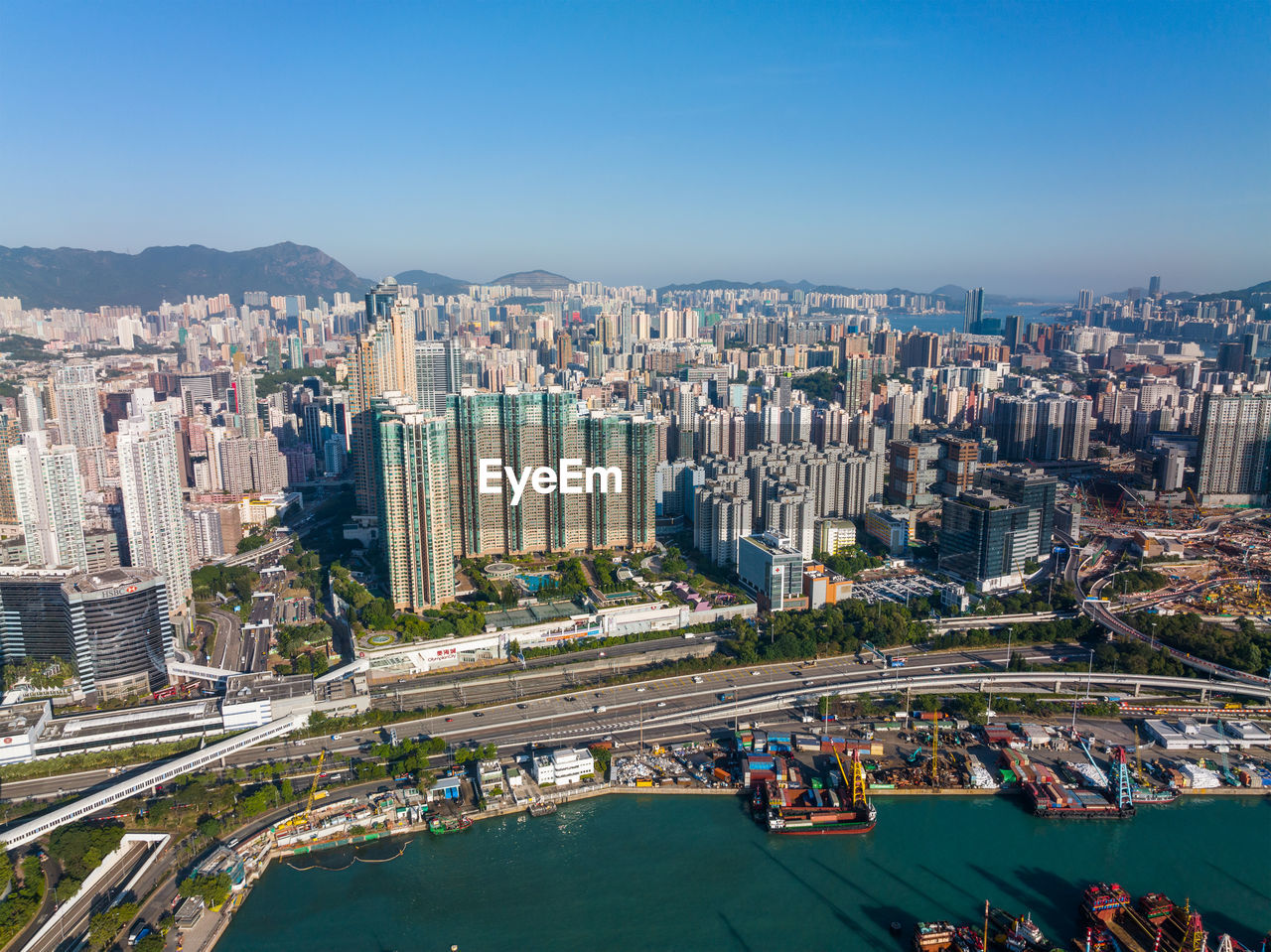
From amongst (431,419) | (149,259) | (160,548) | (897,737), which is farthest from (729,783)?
(149,259)

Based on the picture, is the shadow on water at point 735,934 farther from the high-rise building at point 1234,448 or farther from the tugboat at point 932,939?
the high-rise building at point 1234,448

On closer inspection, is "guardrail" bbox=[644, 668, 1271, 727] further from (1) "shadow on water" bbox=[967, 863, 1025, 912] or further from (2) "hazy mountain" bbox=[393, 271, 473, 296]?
(2) "hazy mountain" bbox=[393, 271, 473, 296]

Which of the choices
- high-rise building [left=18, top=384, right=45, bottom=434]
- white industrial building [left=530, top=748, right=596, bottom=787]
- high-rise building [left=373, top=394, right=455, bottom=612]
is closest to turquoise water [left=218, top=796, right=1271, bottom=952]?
white industrial building [left=530, top=748, right=596, bottom=787]

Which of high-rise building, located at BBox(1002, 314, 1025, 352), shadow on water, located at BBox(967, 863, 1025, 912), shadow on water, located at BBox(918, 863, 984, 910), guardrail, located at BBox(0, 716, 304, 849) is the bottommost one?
shadow on water, located at BBox(967, 863, 1025, 912)

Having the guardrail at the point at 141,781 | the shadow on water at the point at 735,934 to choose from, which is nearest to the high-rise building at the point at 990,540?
the shadow on water at the point at 735,934

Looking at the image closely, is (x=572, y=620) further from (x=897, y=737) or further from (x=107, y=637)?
(x=107, y=637)
